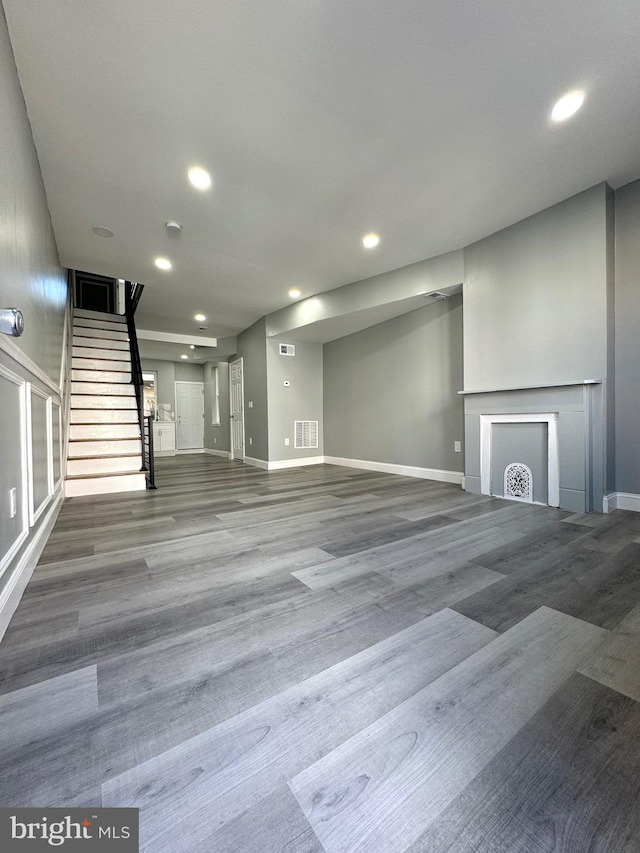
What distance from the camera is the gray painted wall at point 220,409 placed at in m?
7.95

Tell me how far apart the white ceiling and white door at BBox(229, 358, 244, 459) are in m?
3.68

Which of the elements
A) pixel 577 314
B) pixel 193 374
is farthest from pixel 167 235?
pixel 193 374

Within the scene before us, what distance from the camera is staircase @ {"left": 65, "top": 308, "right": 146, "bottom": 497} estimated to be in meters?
4.00

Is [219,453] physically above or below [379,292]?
below

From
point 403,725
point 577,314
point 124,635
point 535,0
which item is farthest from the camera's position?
point 577,314

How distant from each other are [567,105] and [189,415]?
8677 millimetres

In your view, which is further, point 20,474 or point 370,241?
point 370,241

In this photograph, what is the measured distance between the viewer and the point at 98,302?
746 centimetres

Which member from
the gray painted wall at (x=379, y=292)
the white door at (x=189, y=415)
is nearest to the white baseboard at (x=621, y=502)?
the gray painted wall at (x=379, y=292)

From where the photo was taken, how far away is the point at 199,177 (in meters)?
2.51

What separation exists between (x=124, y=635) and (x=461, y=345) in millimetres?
4079

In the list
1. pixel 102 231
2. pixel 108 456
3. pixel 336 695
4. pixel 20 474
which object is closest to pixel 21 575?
pixel 20 474

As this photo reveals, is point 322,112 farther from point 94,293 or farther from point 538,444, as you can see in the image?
point 94,293

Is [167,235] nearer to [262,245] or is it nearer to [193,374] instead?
[262,245]
